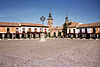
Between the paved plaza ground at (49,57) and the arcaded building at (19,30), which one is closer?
the paved plaza ground at (49,57)

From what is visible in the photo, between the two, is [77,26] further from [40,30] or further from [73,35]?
[40,30]

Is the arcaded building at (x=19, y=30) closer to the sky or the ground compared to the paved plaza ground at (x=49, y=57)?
closer to the sky

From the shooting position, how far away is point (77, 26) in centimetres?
4209

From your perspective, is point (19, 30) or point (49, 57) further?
point (19, 30)

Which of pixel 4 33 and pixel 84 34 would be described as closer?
pixel 4 33

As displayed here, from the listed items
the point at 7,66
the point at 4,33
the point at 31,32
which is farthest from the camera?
the point at 31,32

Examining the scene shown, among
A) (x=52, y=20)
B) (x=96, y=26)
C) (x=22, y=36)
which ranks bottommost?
(x=22, y=36)

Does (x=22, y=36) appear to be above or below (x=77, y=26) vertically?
below

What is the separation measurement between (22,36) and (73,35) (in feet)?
64.7

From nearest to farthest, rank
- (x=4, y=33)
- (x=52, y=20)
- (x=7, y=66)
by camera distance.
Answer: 1. (x=7, y=66)
2. (x=4, y=33)
3. (x=52, y=20)

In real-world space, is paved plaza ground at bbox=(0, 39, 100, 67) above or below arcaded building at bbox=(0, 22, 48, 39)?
below

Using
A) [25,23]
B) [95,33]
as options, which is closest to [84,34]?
[95,33]

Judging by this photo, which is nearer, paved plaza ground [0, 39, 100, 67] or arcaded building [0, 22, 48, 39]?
paved plaza ground [0, 39, 100, 67]

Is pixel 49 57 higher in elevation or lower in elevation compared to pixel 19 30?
lower
